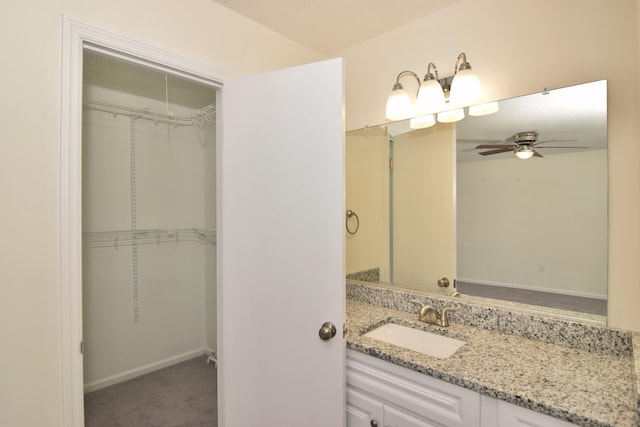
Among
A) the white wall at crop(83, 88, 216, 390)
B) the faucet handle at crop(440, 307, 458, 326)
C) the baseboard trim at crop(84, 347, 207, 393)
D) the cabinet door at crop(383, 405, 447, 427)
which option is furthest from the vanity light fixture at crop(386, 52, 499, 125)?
the baseboard trim at crop(84, 347, 207, 393)

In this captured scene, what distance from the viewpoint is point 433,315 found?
1.62 m

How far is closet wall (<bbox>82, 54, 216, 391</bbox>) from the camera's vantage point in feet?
8.50

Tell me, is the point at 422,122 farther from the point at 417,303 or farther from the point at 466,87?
the point at 417,303

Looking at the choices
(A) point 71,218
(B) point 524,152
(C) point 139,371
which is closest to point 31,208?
(A) point 71,218

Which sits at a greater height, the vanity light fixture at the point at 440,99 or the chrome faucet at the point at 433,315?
the vanity light fixture at the point at 440,99

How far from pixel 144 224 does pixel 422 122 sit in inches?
96.9

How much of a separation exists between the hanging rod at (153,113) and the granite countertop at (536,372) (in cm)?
247

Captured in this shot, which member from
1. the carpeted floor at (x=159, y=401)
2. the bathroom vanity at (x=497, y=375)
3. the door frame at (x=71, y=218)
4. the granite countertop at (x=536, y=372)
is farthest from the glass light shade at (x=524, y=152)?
the carpeted floor at (x=159, y=401)

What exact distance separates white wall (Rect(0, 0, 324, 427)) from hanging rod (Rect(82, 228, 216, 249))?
156 centimetres

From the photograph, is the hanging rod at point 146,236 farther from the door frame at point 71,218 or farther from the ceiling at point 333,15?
the ceiling at point 333,15

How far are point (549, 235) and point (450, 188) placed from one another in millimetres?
493

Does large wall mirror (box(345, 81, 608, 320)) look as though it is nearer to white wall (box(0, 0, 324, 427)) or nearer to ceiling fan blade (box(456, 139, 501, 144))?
ceiling fan blade (box(456, 139, 501, 144))

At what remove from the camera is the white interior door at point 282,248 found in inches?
52.8

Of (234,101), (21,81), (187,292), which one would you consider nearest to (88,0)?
(21,81)
